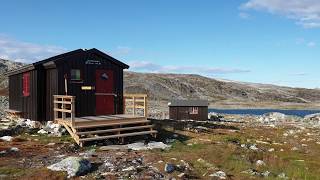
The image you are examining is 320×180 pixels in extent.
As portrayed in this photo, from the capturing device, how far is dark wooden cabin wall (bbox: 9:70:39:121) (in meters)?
31.4

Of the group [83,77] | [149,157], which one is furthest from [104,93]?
[149,157]

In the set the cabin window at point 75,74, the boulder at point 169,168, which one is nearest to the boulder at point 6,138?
the cabin window at point 75,74

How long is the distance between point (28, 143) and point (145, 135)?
7653mm

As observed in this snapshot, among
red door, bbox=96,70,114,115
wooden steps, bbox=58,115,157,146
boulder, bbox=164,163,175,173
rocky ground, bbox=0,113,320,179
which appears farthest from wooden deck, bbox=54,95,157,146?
boulder, bbox=164,163,175,173

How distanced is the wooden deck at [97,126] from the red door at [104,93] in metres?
2.50

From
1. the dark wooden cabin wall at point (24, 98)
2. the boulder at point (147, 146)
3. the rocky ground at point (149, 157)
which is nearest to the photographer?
the rocky ground at point (149, 157)

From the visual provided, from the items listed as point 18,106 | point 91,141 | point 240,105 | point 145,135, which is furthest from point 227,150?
point 240,105

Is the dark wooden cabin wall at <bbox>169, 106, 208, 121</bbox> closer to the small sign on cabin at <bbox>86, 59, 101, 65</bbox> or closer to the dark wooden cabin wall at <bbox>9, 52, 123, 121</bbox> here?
the dark wooden cabin wall at <bbox>9, 52, 123, 121</bbox>

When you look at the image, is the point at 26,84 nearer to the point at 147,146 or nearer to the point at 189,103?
the point at 147,146

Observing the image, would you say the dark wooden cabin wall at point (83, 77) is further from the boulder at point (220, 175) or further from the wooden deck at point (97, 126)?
the boulder at point (220, 175)

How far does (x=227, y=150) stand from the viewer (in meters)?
25.2

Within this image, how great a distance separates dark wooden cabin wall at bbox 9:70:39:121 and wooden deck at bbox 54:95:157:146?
9.19 ft

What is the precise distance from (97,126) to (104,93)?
5.11 metres

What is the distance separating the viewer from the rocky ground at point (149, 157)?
18391 millimetres
